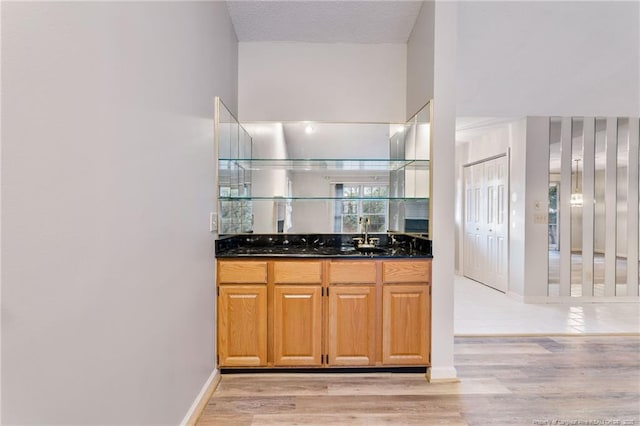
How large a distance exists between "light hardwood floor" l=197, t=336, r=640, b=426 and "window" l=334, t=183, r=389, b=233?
49.7 inches

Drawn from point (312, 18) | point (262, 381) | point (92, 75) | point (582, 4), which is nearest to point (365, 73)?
point (312, 18)

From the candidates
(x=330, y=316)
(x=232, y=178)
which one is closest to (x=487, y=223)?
(x=330, y=316)

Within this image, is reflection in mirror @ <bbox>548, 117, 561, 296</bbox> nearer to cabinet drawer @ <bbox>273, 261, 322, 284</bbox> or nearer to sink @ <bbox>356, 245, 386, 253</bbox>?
sink @ <bbox>356, 245, 386, 253</bbox>

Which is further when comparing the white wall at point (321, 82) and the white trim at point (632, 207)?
the white trim at point (632, 207)

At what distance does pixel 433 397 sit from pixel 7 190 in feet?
7.93

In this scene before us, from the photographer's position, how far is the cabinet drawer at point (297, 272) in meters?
2.46

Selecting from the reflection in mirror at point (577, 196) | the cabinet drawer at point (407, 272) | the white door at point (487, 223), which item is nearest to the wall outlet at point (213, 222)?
the cabinet drawer at point (407, 272)

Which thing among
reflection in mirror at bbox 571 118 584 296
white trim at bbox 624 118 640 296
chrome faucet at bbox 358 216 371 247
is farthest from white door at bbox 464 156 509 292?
chrome faucet at bbox 358 216 371 247

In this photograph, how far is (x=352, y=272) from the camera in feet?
8.04

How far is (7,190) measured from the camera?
2.64 feet

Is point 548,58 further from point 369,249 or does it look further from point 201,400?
point 201,400

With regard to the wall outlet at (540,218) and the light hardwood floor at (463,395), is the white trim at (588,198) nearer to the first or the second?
the wall outlet at (540,218)

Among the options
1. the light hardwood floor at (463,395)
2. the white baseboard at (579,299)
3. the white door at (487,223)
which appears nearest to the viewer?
the light hardwood floor at (463,395)

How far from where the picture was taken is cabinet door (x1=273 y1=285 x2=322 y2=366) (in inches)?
96.2
